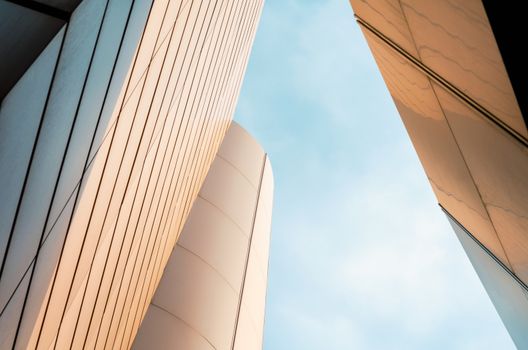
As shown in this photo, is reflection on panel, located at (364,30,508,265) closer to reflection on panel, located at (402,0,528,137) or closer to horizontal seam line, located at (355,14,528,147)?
horizontal seam line, located at (355,14,528,147)

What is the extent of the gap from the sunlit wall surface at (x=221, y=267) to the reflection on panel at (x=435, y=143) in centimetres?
678

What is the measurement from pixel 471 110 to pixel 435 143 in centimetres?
273

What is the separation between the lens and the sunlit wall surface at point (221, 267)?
13.5 metres

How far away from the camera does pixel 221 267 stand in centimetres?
1616

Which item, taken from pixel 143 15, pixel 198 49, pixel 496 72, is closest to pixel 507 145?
pixel 496 72

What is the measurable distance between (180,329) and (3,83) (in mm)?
10671

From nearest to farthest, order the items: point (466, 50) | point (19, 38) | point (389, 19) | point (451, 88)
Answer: point (19, 38), point (466, 50), point (451, 88), point (389, 19)

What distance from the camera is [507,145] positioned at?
17.0 feet

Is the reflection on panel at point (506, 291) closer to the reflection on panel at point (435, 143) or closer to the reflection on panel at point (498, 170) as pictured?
the reflection on panel at point (435, 143)

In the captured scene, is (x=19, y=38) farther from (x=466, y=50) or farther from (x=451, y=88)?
(x=451, y=88)

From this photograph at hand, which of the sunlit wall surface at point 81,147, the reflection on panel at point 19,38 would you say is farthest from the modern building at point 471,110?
the reflection on panel at point 19,38

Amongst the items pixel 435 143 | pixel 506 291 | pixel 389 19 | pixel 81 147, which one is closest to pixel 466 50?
pixel 389 19

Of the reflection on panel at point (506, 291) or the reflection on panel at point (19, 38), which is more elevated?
the reflection on panel at point (506, 291)

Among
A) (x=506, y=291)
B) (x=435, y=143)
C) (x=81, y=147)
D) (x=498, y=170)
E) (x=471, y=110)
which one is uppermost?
(x=435, y=143)
